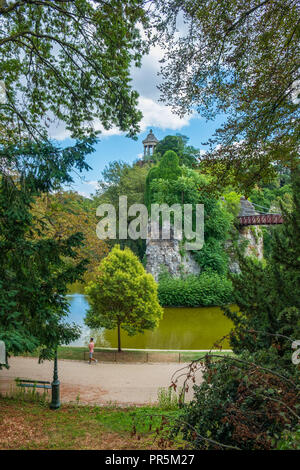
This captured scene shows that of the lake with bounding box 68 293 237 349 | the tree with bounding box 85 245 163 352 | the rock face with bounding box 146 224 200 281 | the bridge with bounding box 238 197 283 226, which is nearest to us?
the tree with bounding box 85 245 163 352

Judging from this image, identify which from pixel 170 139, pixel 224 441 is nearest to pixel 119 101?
pixel 224 441

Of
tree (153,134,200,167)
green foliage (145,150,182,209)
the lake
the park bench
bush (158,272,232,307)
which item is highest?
tree (153,134,200,167)

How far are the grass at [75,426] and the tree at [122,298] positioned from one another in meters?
5.98

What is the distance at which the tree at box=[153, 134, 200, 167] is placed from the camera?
4356cm

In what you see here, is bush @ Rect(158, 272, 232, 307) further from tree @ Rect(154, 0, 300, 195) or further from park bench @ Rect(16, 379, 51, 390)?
tree @ Rect(154, 0, 300, 195)

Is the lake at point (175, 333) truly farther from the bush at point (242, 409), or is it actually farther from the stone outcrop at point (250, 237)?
the bush at point (242, 409)

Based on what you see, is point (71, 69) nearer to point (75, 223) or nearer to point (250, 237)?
point (75, 223)

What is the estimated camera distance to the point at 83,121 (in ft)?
29.1

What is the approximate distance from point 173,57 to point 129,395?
856 cm

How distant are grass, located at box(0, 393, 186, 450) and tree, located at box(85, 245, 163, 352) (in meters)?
5.98

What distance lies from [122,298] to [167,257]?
46.4ft

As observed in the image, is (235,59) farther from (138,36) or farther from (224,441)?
(224,441)

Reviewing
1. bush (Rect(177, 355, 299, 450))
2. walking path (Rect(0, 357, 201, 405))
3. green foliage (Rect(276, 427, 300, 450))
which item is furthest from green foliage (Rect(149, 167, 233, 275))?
green foliage (Rect(276, 427, 300, 450))

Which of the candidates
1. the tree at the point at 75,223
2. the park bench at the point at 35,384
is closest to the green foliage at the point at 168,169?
the tree at the point at 75,223
